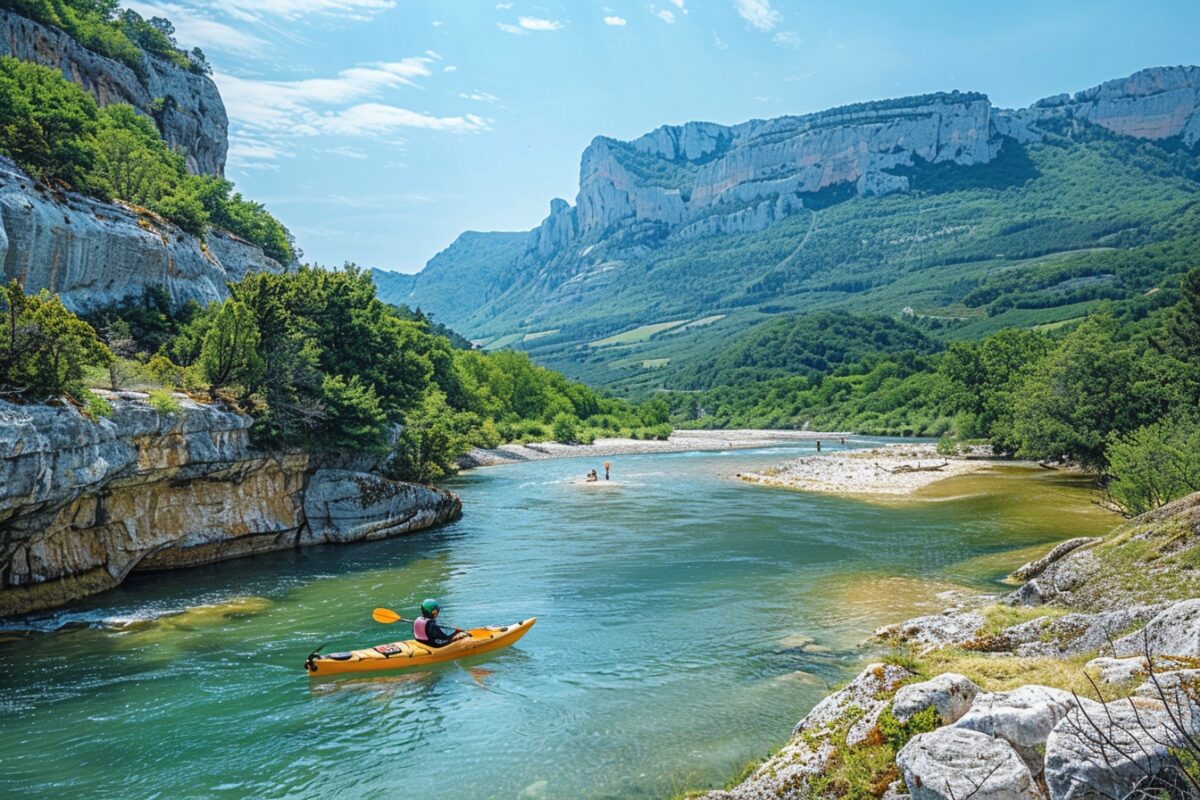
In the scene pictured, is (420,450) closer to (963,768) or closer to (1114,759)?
(963,768)

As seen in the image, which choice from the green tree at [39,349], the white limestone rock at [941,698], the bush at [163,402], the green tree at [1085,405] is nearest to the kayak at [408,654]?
the green tree at [39,349]

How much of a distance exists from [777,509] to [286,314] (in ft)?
92.1

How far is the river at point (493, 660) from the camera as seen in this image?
42.2ft

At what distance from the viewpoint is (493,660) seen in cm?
1861

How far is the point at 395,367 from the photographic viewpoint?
41.7 m

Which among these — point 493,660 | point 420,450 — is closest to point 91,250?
point 420,450

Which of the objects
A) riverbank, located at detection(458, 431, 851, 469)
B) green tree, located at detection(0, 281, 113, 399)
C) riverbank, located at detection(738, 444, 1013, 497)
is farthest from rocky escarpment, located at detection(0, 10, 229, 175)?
riverbank, located at detection(738, 444, 1013, 497)

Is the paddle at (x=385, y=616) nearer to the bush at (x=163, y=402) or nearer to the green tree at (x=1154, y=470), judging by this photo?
the bush at (x=163, y=402)

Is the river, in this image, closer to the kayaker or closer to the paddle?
the paddle

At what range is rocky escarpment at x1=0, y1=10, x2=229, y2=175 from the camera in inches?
2186

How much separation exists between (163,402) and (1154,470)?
36135 millimetres

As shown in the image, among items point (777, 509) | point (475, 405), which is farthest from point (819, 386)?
point (777, 509)

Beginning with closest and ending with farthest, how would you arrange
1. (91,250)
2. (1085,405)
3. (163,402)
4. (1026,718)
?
(1026,718) < (163,402) < (91,250) < (1085,405)

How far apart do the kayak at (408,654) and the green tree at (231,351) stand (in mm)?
16816
